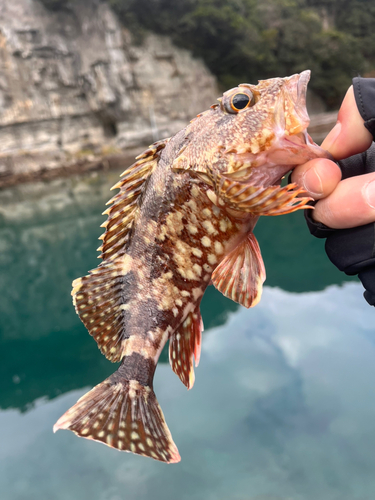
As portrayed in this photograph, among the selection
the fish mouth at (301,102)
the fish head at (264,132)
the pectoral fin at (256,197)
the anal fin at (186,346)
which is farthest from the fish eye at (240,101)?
the anal fin at (186,346)

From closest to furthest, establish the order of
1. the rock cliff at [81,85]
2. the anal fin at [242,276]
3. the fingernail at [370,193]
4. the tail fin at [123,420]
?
the fingernail at [370,193] → the tail fin at [123,420] → the anal fin at [242,276] → the rock cliff at [81,85]

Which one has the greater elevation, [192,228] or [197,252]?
[192,228]

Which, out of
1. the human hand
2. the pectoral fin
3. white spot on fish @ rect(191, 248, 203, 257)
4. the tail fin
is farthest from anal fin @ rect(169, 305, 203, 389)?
the human hand

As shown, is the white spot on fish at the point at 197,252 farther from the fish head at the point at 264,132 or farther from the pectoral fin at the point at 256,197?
the fish head at the point at 264,132

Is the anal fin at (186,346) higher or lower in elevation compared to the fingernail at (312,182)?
lower

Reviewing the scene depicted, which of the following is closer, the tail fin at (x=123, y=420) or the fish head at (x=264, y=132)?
the fish head at (x=264, y=132)

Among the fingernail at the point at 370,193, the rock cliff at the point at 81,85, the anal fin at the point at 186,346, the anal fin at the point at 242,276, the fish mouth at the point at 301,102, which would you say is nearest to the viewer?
the fingernail at the point at 370,193

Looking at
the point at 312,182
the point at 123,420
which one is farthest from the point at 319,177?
the point at 123,420

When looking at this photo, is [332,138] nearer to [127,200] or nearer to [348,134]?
[348,134]
